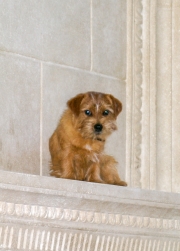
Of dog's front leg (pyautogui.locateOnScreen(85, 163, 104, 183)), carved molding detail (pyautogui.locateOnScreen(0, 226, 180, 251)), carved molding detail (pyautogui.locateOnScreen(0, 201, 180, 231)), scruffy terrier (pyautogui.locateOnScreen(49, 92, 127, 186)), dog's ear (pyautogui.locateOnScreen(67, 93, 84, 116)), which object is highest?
dog's ear (pyautogui.locateOnScreen(67, 93, 84, 116))

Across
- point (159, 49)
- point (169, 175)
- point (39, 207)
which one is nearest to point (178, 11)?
point (159, 49)

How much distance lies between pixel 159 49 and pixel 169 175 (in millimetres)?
523

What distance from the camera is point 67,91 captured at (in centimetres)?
322

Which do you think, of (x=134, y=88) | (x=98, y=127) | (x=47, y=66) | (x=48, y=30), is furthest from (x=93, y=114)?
(x=134, y=88)

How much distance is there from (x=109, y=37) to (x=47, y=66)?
0.38 metres

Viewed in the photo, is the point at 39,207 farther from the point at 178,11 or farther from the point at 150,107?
the point at 178,11

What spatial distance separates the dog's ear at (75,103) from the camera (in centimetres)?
295

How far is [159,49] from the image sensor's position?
350cm

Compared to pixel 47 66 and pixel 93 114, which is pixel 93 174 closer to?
pixel 93 114

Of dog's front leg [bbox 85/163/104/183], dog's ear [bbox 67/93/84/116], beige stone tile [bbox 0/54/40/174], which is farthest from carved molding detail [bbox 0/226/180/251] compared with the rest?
dog's ear [bbox 67/93/84/116]

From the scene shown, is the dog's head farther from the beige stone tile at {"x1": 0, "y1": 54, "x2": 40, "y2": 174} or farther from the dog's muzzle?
the beige stone tile at {"x1": 0, "y1": 54, "x2": 40, "y2": 174}

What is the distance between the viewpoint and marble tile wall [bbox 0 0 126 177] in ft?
9.89

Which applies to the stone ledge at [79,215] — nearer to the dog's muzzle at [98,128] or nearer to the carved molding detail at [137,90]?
the dog's muzzle at [98,128]

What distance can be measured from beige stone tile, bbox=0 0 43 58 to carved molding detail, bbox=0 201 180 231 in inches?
25.7
